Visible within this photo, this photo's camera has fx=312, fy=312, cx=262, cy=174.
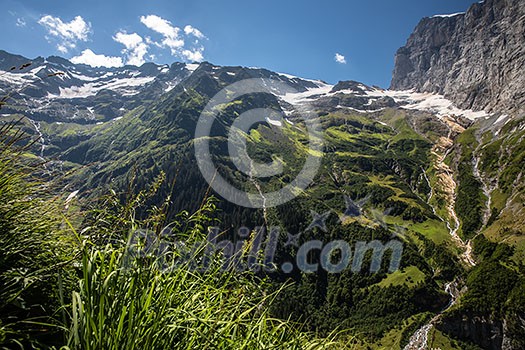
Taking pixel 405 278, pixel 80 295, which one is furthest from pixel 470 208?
pixel 80 295

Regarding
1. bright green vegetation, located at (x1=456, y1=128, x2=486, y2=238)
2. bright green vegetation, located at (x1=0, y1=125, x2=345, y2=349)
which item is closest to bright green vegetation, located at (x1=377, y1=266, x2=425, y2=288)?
bright green vegetation, located at (x1=456, y1=128, x2=486, y2=238)

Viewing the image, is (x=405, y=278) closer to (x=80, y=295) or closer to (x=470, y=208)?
(x=470, y=208)

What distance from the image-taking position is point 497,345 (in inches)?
4520

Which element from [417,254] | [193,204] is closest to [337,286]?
[417,254]

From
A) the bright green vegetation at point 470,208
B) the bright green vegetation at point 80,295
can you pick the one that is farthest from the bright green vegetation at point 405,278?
the bright green vegetation at point 80,295

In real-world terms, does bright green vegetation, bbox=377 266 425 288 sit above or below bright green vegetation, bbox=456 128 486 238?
below

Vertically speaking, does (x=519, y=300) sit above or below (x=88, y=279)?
below

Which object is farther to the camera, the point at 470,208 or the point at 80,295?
the point at 470,208

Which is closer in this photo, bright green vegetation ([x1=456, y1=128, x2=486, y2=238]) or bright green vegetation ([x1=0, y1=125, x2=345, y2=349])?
bright green vegetation ([x1=0, y1=125, x2=345, y2=349])

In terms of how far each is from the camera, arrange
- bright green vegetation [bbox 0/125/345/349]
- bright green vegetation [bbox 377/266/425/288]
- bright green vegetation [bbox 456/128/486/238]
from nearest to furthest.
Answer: bright green vegetation [bbox 0/125/345/349]
bright green vegetation [bbox 377/266/425/288]
bright green vegetation [bbox 456/128/486/238]

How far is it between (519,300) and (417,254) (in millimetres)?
45286

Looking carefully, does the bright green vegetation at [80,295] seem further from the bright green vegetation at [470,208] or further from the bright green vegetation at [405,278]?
the bright green vegetation at [470,208]

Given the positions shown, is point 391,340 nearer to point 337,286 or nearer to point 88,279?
point 337,286

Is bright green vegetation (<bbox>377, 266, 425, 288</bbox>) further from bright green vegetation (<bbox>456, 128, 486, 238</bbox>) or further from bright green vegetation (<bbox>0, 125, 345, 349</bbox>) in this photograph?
bright green vegetation (<bbox>0, 125, 345, 349</bbox>)
